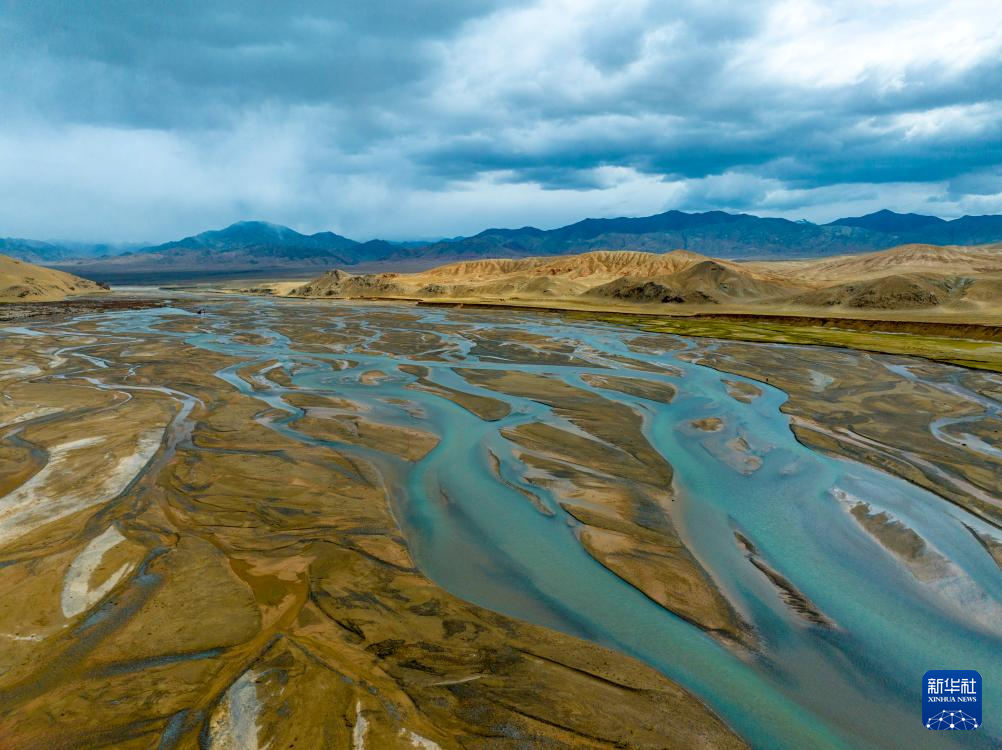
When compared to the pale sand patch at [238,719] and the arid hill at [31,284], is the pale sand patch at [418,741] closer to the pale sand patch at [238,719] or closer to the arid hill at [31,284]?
the pale sand patch at [238,719]

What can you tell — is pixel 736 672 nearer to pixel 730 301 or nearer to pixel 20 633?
pixel 20 633

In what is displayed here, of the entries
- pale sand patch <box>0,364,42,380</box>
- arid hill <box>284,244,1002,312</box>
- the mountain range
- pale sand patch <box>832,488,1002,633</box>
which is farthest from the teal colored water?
arid hill <box>284,244,1002,312</box>

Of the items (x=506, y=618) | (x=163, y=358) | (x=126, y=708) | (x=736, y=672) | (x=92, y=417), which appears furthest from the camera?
(x=163, y=358)

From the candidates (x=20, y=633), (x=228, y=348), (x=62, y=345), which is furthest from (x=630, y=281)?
(x=20, y=633)

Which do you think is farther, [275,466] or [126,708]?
[275,466]

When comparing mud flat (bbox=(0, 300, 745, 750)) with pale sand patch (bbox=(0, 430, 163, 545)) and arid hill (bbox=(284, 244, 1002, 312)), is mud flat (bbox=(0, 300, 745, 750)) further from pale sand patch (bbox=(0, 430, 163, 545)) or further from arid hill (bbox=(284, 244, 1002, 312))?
arid hill (bbox=(284, 244, 1002, 312))

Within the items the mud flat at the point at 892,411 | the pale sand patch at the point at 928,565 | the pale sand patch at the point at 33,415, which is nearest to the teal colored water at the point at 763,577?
the pale sand patch at the point at 928,565

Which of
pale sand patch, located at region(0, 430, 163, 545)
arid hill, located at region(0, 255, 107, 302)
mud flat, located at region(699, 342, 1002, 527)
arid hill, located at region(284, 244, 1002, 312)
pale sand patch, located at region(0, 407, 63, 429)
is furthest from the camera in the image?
arid hill, located at region(0, 255, 107, 302)
